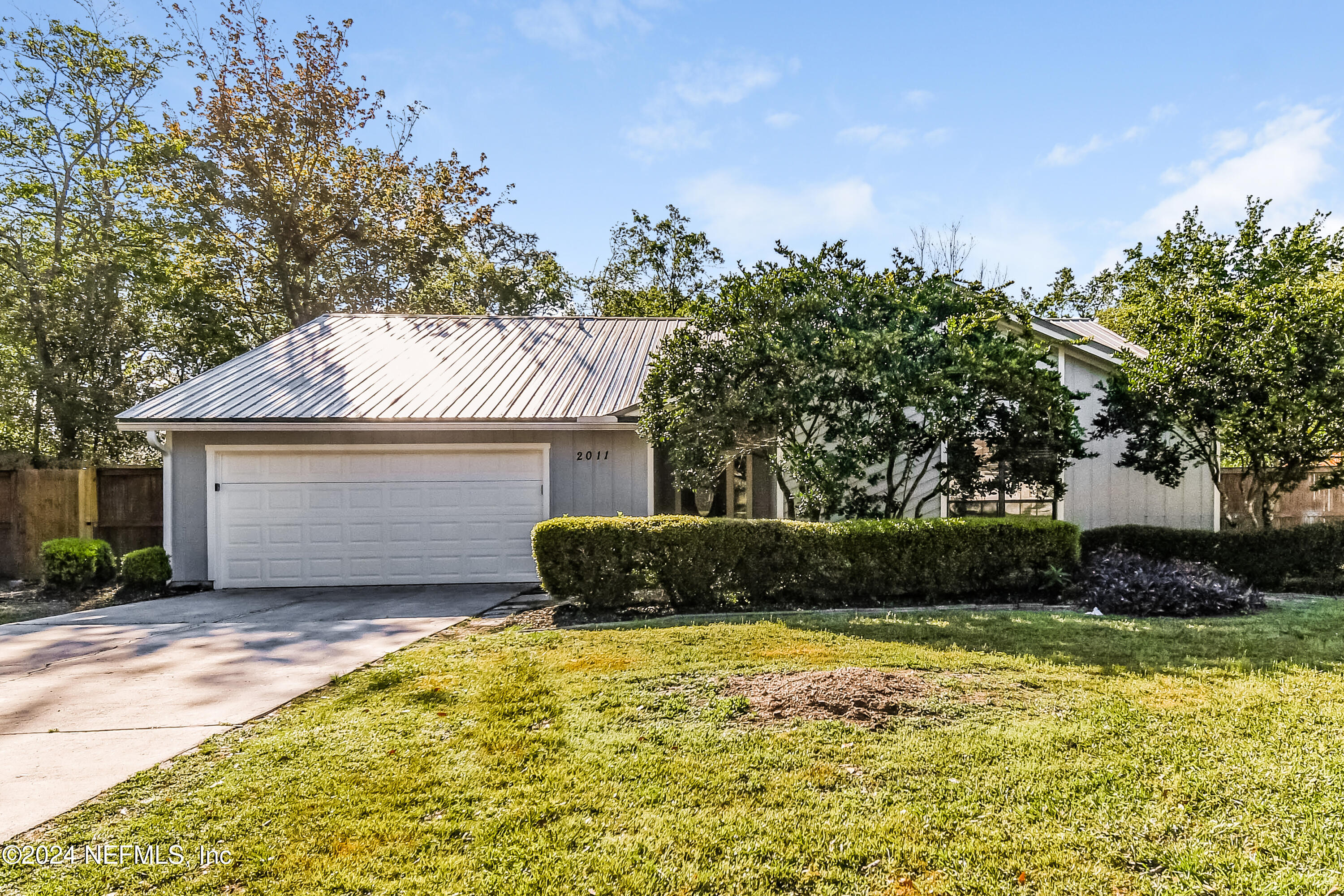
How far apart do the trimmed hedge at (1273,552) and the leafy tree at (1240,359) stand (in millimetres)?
813

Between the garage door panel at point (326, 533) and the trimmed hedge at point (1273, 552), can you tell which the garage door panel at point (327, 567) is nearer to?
the garage door panel at point (326, 533)

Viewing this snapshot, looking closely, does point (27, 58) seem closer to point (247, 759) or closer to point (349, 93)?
point (349, 93)

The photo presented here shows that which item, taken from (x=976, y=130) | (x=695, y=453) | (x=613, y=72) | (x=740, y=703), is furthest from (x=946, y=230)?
(x=740, y=703)

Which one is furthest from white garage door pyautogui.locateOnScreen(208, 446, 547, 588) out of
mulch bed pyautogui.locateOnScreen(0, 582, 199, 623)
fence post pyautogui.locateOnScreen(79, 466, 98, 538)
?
fence post pyautogui.locateOnScreen(79, 466, 98, 538)

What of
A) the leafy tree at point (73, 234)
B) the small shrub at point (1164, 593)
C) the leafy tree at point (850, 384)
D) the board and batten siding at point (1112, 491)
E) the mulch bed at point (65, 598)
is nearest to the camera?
the small shrub at point (1164, 593)

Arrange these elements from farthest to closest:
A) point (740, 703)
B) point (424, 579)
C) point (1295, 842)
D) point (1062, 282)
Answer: point (1062, 282) < point (424, 579) < point (740, 703) < point (1295, 842)

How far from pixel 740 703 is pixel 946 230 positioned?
20.0 m

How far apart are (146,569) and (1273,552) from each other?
1497 cm

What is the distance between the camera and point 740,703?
13.0ft

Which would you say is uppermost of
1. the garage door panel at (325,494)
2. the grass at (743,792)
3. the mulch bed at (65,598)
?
the garage door panel at (325,494)

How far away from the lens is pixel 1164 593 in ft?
22.3

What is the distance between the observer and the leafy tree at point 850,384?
7.49 meters

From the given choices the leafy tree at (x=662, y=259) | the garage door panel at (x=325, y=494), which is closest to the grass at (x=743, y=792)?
the garage door panel at (x=325, y=494)

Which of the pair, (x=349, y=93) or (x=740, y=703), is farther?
(x=349, y=93)
